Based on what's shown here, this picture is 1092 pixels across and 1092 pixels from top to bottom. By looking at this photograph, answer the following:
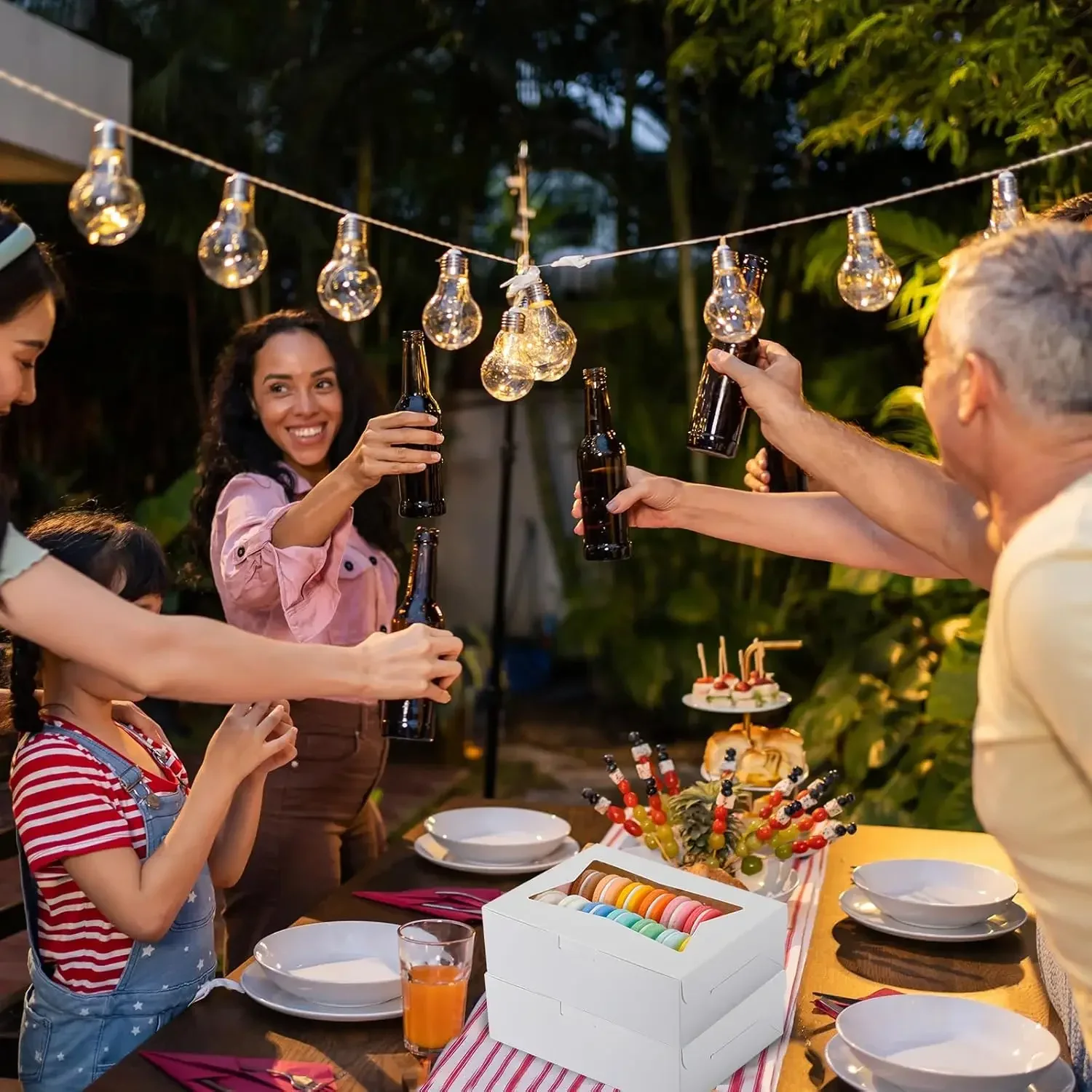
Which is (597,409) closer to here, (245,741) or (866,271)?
(866,271)

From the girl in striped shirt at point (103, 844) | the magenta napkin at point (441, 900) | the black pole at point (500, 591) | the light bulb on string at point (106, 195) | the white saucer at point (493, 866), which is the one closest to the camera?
the light bulb on string at point (106, 195)

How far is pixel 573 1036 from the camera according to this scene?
1349mm

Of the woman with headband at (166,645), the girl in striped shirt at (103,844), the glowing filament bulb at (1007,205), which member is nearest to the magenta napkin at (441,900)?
the girl in striped shirt at (103,844)

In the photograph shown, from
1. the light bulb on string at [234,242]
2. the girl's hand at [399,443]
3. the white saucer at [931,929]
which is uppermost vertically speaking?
the light bulb on string at [234,242]

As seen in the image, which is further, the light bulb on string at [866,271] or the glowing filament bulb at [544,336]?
the light bulb on string at [866,271]

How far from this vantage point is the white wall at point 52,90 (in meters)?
3.67

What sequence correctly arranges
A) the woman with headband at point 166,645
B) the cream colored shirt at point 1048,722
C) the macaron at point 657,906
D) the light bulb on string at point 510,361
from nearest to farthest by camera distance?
the cream colored shirt at point 1048,722
the woman with headband at point 166,645
the macaron at point 657,906
the light bulb on string at point 510,361

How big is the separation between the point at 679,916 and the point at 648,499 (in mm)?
679

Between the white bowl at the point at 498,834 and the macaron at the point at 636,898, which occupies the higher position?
the macaron at the point at 636,898

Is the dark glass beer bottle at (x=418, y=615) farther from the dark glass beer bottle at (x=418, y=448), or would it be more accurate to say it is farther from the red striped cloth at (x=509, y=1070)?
the red striped cloth at (x=509, y=1070)

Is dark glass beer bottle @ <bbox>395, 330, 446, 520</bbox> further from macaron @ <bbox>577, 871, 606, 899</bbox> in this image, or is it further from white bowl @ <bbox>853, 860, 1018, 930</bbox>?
white bowl @ <bbox>853, 860, 1018, 930</bbox>

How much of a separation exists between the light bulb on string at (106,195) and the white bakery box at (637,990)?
903 millimetres

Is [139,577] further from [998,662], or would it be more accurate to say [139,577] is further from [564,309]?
[564,309]

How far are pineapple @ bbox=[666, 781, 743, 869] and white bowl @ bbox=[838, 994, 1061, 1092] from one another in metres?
0.42
